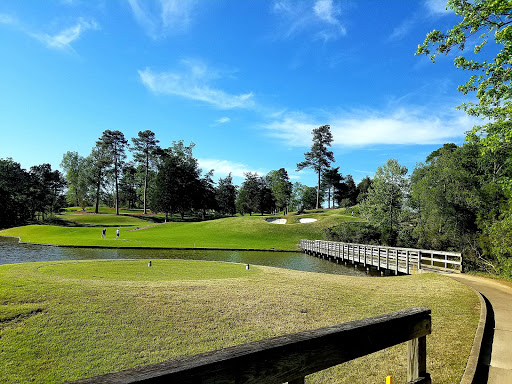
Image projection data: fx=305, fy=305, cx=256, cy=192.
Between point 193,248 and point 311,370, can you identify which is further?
point 193,248

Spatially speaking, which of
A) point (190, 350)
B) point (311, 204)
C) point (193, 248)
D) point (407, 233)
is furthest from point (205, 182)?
point (190, 350)

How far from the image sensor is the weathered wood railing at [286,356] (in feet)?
4.96

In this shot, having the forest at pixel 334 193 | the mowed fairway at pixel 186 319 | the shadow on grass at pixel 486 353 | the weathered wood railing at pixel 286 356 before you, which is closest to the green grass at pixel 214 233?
the forest at pixel 334 193

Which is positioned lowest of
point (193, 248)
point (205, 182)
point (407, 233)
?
point (193, 248)

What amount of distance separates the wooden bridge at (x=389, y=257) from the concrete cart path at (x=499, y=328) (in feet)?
14.2

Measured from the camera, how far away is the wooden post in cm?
315

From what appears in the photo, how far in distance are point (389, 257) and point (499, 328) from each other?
16131 millimetres

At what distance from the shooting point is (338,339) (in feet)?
7.59

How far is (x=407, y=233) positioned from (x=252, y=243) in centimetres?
1837

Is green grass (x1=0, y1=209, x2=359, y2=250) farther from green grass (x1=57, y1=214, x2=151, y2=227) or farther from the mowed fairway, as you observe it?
the mowed fairway

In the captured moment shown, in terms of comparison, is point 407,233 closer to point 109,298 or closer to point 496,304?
point 496,304

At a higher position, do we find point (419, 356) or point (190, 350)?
point (419, 356)

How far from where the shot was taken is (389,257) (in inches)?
890

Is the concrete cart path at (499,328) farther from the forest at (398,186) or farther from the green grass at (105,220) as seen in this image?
the green grass at (105,220)
